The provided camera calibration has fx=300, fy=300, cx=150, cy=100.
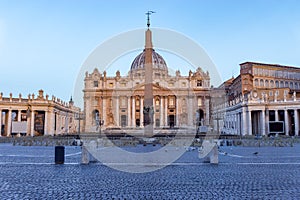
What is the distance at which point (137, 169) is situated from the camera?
10328 millimetres

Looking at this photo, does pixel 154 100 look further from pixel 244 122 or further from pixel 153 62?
pixel 244 122

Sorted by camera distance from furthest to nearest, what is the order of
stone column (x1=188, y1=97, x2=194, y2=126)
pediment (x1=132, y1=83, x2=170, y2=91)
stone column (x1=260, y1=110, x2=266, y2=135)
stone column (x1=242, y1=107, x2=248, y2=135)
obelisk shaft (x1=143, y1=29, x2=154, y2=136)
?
stone column (x1=188, y1=97, x2=194, y2=126), pediment (x1=132, y1=83, x2=170, y2=91), stone column (x1=242, y1=107, x2=248, y2=135), stone column (x1=260, y1=110, x2=266, y2=135), obelisk shaft (x1=143, y1=29, x2=154, y2=136)

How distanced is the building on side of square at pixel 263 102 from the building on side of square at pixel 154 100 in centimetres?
750

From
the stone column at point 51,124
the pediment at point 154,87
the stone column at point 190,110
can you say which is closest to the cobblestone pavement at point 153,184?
the stone column at point 51,124

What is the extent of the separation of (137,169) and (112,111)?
196 ft

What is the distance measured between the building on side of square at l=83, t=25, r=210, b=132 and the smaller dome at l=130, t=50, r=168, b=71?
4041 millimetres

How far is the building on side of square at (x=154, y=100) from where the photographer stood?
225 feet

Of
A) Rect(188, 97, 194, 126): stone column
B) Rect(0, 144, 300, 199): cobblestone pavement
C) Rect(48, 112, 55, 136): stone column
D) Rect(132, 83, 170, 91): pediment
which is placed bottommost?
Rect(0, 144, 300, 199): cobblestone pavement

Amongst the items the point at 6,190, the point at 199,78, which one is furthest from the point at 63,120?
the point at 6,190

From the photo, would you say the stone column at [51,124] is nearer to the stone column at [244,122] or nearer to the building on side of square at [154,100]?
the building on side of square at [154,100]

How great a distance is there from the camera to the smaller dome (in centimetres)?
7400

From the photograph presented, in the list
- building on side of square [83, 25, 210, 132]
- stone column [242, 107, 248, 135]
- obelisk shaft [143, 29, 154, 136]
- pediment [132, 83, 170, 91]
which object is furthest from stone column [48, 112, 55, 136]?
stone column [242, 107, 248, 135]

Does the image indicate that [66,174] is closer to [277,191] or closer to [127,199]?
[127,199]

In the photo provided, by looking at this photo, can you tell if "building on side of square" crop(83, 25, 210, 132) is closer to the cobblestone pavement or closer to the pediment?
the pediment
